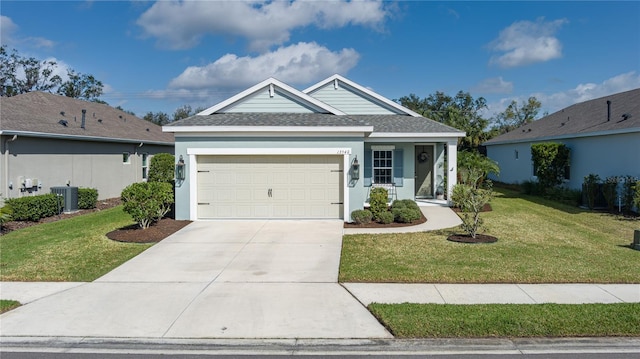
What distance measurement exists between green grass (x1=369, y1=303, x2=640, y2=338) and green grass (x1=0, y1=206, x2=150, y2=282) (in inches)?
229

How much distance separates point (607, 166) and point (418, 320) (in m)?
15.9

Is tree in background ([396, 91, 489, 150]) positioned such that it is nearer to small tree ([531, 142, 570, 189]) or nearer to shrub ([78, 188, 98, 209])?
small tree ([531, 142, 570, 189])

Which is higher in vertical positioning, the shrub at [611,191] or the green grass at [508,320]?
the shrub at [611,191]

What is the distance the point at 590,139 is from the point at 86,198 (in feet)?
67.9

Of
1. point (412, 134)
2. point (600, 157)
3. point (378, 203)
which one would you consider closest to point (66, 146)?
point (378, 203)

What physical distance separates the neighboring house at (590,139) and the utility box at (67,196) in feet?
66.1

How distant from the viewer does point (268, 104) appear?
15953 mm

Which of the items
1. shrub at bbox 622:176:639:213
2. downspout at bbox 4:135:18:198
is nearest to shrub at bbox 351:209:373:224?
Result: shrub at bbox 622:176:639:213

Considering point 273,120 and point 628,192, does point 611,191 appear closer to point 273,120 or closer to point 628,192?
point 628,192

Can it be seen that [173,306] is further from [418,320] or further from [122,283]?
[418,320]

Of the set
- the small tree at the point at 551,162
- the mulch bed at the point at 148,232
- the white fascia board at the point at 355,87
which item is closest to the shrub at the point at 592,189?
the small tree at the point at 551,162

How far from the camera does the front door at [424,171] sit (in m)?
20.6

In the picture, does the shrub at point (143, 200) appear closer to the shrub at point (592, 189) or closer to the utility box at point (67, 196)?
the utility box at point (67, 196)

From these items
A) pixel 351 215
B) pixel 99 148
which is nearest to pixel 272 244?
pixel 351 215
